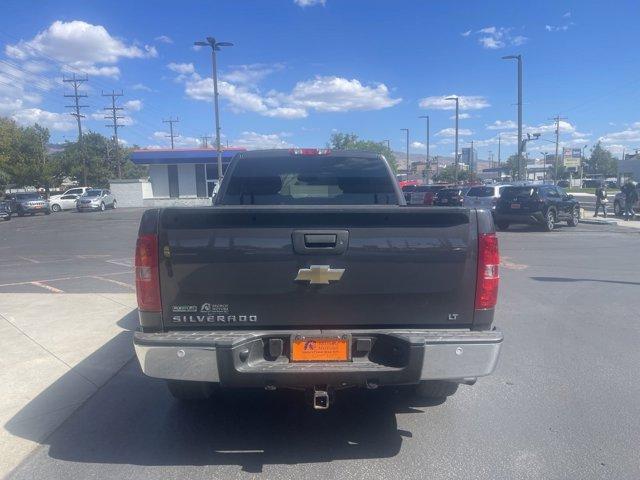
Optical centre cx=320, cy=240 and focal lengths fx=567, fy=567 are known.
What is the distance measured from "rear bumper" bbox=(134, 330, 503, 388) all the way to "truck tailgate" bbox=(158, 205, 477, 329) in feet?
0.42

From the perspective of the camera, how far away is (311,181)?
6.01 m

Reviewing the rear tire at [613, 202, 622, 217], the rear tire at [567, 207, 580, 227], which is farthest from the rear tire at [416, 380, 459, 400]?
the rear tire at [613, 202, 622, 217]

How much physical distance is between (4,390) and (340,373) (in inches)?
132

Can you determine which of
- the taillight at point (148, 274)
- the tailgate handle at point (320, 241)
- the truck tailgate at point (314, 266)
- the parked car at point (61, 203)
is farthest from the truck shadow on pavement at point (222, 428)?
the parked car at point (61, 203)

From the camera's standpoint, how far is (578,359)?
586cm

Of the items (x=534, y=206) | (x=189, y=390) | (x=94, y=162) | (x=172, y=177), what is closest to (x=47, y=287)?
(x=189, y=390)

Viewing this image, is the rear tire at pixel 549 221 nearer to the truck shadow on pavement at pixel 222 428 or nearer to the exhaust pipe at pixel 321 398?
the truck shadow on pavement at pixel 222 428

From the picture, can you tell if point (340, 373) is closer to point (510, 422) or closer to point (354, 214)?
point (354, 214)

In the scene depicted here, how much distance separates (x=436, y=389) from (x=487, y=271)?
1399 mm

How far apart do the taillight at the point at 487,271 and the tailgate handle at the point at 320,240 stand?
36.7 inches

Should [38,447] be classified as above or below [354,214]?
below

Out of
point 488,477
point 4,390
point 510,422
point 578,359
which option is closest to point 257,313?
point 488,477

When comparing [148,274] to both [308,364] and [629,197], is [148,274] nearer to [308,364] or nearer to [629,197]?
[308,364]

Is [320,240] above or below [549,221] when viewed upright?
above
